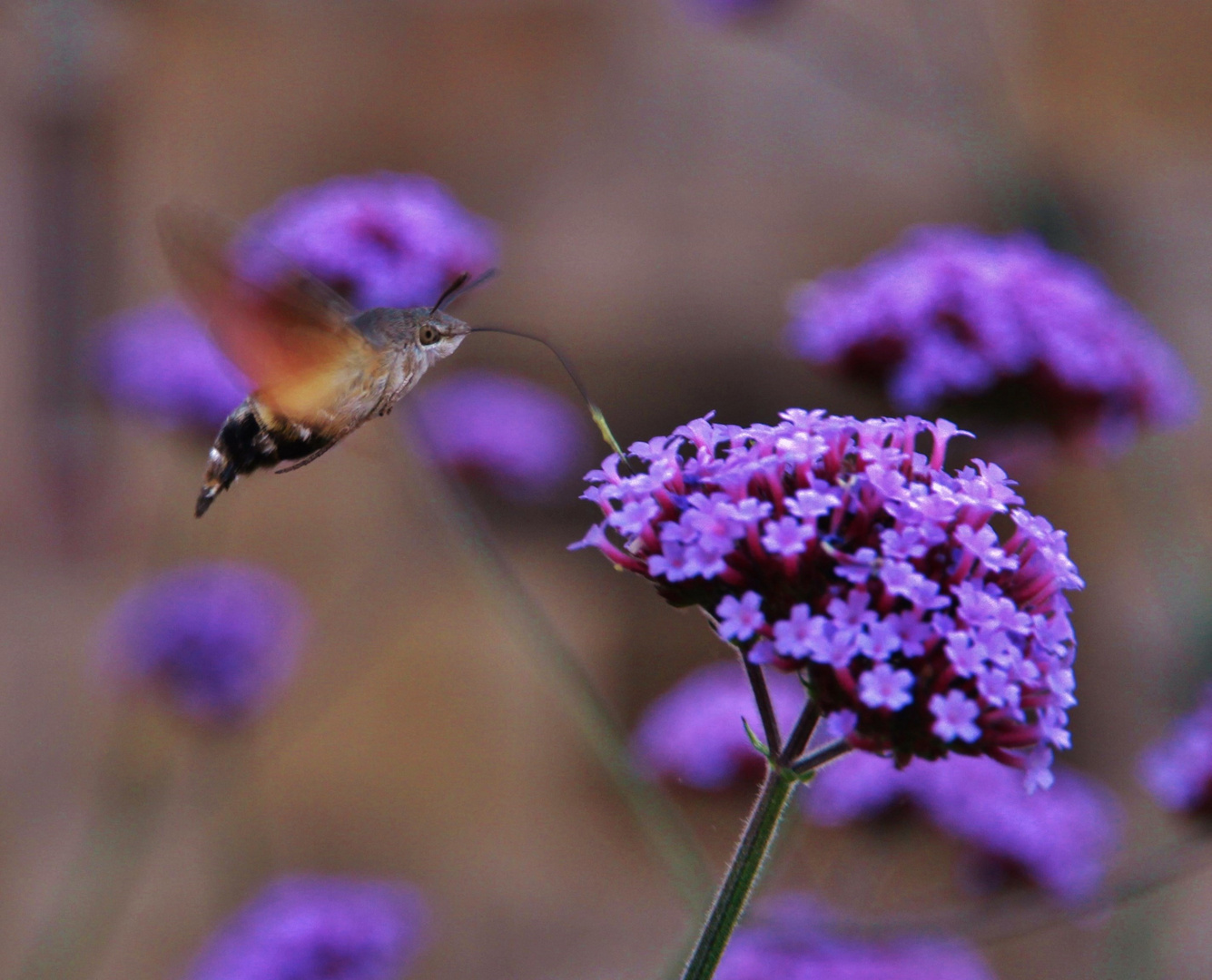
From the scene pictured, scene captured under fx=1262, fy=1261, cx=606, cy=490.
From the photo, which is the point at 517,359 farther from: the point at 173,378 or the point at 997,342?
the point at 997,342

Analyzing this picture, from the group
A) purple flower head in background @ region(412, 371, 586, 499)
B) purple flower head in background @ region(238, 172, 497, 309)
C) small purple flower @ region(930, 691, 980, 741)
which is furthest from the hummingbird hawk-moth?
purple flower head in background @ region(412, 371, 586, 499)

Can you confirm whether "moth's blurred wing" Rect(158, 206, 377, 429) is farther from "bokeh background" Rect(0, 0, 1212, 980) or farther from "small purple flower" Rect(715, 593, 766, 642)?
"bokeh background" Rect(0, 0, 1212, 980)

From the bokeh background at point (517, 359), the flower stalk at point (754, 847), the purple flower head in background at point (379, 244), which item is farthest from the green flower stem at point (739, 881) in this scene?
the bokeh background at point (517, 359)

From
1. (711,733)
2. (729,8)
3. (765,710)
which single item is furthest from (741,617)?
(729,8)

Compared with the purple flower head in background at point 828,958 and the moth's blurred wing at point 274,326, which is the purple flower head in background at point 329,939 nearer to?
the purple flower head in background at point 828,958

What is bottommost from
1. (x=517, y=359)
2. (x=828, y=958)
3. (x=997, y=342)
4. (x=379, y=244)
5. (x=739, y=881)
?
(x=739, y=881)

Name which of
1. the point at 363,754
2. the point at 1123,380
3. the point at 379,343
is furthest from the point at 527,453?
the point at 379,343
